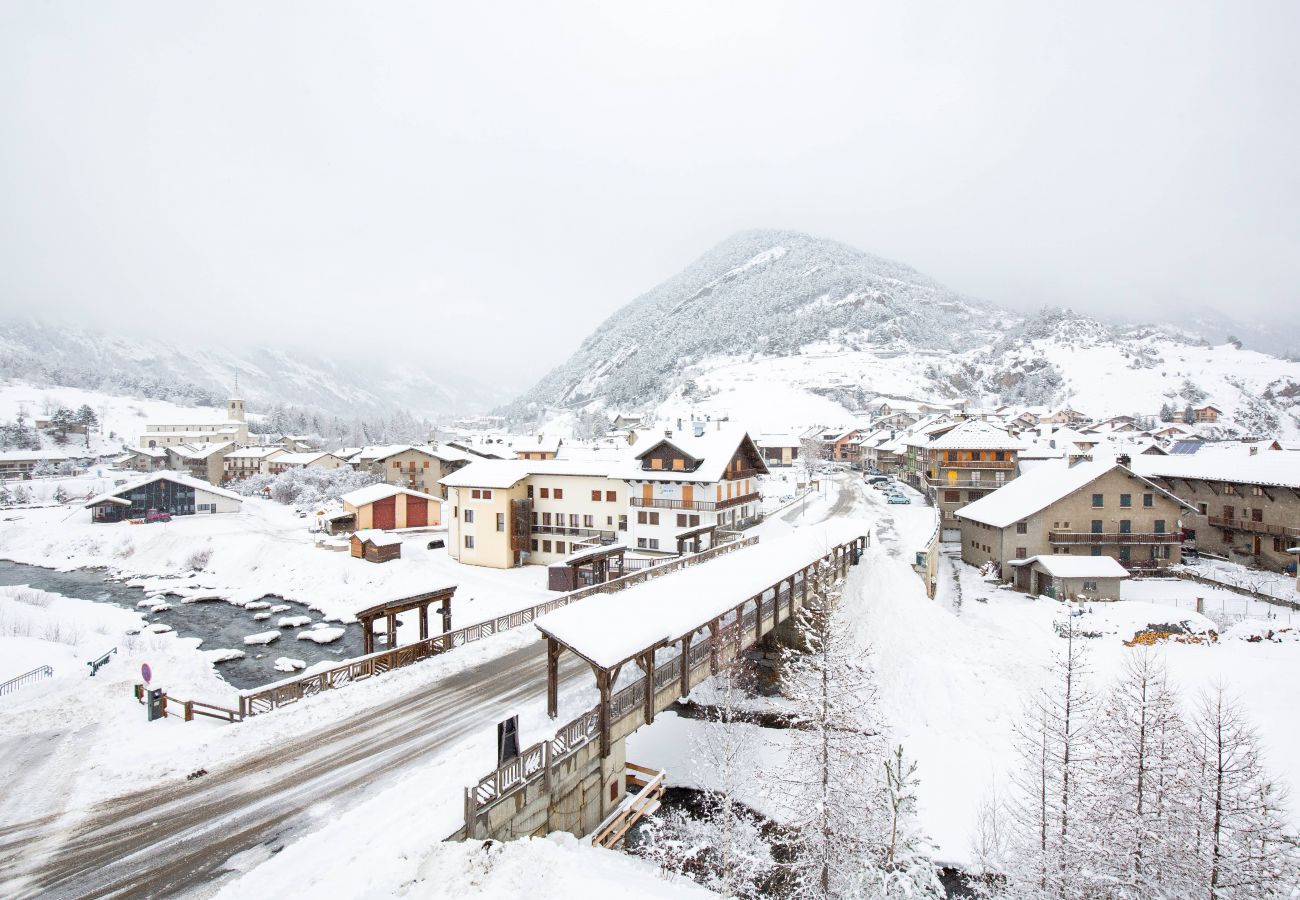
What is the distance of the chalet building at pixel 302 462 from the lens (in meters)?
105

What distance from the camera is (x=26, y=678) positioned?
28.1m

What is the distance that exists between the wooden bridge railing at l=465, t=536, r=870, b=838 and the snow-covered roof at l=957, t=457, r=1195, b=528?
94.7 feet

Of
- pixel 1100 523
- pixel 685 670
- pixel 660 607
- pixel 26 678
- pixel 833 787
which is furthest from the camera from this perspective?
pixel 1100 523

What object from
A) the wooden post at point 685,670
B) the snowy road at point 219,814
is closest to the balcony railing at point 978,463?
the wooden post at point 685,670

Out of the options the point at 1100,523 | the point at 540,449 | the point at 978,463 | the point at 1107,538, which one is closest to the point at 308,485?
the point at 540,449

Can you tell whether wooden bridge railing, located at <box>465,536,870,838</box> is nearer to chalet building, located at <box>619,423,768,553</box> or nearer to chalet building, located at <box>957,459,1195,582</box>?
chalet building, located at <box>619,423,768,553</box>

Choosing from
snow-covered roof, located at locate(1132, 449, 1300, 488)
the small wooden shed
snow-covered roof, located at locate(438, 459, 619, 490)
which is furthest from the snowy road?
snow-covered roof, located at locate(1132, 449, 1300, 488)

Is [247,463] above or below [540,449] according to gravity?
below

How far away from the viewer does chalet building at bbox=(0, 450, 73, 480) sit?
341 feet

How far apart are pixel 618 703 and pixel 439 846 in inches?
279

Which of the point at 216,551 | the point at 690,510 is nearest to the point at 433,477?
the point at 216,551

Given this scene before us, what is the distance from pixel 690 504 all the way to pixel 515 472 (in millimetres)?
A: 16448

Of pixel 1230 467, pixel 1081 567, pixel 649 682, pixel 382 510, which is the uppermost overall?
pixel 1230 467

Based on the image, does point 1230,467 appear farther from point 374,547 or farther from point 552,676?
point 374,547
